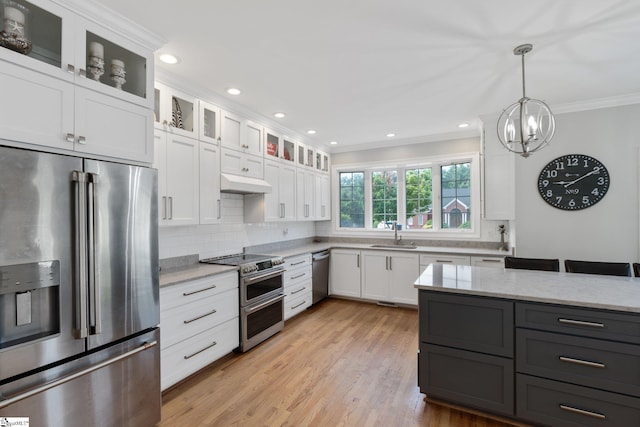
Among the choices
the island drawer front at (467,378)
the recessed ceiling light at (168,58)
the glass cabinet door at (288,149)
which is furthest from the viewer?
the glass cabinet door at (288,149)

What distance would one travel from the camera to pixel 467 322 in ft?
6.87

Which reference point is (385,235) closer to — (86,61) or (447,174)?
(447,174)

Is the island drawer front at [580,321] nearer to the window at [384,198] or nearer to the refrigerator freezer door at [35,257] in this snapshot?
the refrigerator freezer door at [35,257]

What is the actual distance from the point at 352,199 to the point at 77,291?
447 centimetres

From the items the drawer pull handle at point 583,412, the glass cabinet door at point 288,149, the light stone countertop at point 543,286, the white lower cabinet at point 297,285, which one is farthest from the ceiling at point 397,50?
the drawer pull handle at point 583,412

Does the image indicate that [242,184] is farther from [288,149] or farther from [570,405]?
[570,405]

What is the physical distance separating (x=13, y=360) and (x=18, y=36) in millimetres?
1596

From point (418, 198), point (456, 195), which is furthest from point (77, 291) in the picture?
point (456, 195)

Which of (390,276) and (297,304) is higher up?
(390,276)

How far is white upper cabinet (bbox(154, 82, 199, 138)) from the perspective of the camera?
8.39 feet

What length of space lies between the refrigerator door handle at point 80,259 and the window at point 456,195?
457 centimetres

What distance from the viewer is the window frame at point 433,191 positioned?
14.7 ft

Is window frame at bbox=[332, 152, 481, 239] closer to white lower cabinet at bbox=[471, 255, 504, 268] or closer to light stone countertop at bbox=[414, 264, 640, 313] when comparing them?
white lower cabinet at bbox=[471, 255, 504, 268]

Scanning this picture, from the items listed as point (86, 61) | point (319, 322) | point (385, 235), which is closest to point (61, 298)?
point (86, 61)
